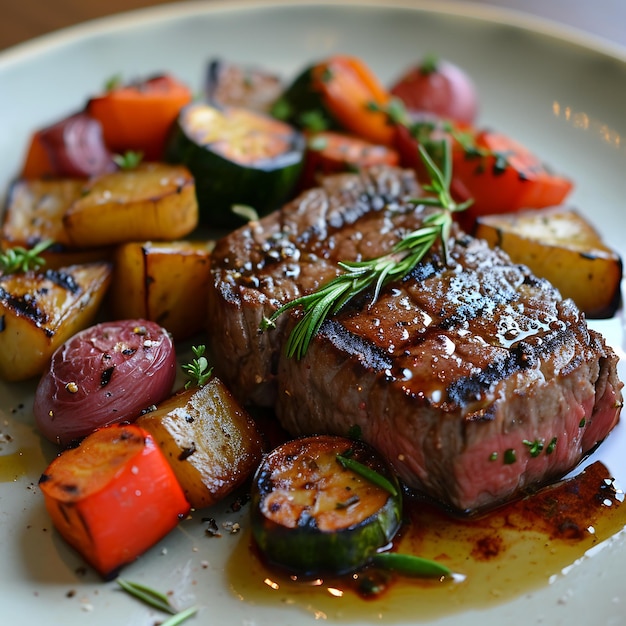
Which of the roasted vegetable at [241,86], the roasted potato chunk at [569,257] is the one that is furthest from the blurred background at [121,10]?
the roasted potato chunk at [569,257]

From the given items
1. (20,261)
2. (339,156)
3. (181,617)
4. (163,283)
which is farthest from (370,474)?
(339,156)

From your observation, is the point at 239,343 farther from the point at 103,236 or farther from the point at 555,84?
the point at 555,84

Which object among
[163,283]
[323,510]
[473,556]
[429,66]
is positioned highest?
[429,66]

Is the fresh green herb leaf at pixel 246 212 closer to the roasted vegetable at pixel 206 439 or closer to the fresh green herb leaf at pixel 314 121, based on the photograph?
the fresh green herb leaf at pixel 314 121

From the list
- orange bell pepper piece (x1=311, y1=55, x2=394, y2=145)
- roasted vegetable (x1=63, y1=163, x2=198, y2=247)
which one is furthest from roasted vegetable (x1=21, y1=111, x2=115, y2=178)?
orange bell pepper piece (x1=311, y1=55, x2=394, y2=145)

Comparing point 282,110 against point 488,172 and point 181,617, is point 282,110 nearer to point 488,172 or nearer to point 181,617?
point 488,172

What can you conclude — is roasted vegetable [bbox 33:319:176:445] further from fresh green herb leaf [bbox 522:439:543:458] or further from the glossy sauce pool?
fresh green herb leaf [bbox 522:439:543:458]
